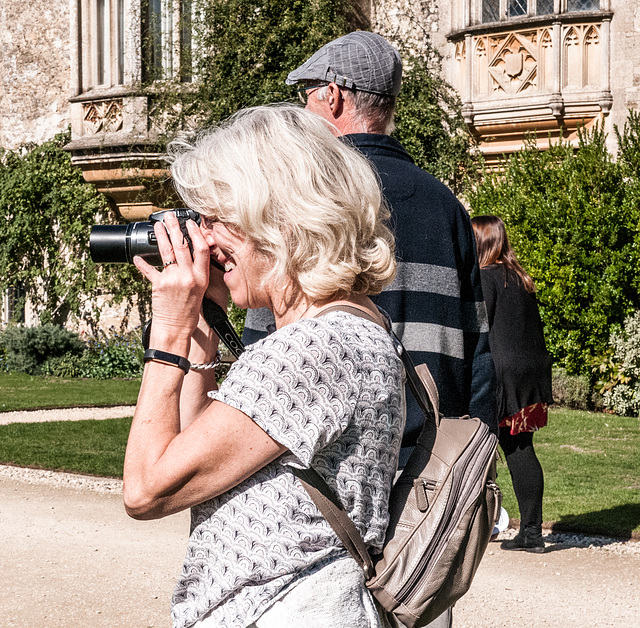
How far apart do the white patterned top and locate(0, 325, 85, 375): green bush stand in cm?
1418

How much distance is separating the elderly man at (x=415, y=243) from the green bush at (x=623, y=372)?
859 centimetres

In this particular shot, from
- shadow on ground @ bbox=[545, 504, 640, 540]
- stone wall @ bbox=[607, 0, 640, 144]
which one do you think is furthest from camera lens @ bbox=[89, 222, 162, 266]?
stone wall @ bbox=[607, 0, 640, 144]

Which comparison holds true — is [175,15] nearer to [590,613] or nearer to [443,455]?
[590,613]

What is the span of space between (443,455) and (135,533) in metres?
4.30

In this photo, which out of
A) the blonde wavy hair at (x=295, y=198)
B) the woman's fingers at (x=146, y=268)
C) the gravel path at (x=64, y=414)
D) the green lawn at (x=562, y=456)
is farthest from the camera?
the gravel path at (x=64, y=414)

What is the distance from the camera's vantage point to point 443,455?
66.7 inches

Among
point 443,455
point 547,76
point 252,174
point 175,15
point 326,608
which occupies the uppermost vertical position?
point 175,15

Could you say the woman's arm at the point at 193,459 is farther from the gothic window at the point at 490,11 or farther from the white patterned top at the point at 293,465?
the gothic window at the point at 490,11

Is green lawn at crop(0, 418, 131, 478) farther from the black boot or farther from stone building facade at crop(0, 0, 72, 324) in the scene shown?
stone building facade at crop(0, 0, 72, 324)

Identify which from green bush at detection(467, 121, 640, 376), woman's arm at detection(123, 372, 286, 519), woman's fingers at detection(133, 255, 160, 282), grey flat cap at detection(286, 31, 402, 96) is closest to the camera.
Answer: woman's arm at detection(123, 372, 286, 519)

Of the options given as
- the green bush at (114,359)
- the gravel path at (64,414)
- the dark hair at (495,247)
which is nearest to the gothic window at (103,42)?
the green bush at (114,359)

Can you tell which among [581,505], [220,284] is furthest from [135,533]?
[220,284]

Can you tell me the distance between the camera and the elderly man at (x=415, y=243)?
2.40 metres

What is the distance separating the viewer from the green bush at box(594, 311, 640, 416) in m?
10.6
